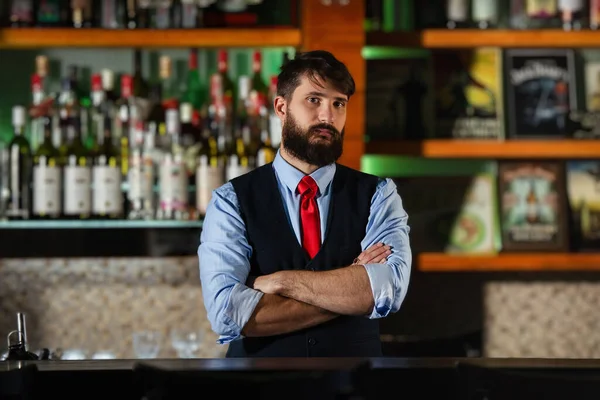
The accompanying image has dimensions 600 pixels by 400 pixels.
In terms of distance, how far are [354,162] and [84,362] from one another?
4.43ft

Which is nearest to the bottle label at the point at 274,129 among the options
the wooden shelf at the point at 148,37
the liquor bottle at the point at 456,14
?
the wooden shelf at the point at 148,37

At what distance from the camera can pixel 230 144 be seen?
261 cm

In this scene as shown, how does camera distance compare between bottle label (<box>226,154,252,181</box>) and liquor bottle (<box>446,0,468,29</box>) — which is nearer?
bottle label (<box>226,154,252,181</box>)

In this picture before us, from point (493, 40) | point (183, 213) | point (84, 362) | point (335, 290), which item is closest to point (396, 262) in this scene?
point (335, 290)

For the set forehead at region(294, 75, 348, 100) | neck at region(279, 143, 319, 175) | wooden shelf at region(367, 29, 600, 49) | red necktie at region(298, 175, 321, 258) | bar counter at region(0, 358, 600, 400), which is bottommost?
bar counter at region(0, 358, 600, 400)

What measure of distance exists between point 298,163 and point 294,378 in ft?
1.86

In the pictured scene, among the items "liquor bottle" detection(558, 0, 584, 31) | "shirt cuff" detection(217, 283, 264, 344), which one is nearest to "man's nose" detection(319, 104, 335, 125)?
"shirt cuff" detection(217, 283, 264, 344)

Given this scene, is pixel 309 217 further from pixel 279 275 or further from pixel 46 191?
pixel 46 191

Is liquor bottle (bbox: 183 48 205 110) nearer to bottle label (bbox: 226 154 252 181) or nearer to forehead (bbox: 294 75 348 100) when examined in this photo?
bottle label (bbox: 226 154 252 181)

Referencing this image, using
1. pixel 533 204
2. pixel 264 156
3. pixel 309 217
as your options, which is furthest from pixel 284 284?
pixel 533 204

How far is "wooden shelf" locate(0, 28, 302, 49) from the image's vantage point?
2.49m

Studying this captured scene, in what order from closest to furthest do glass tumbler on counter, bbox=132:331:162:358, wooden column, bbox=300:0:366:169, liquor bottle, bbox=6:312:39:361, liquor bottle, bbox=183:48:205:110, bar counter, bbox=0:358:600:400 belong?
bar counter, bbox=0:358:600:400, liquor bottle, bbox=6:312:39:361, glass tumbler on counter, bbox=132:331:162:358, wooden column, bbox=300:0:366:169, liquor bottle, bbox=183:48:205:110

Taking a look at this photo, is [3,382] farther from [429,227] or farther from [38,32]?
[429,227]

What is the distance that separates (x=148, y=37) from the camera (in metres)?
2.51
